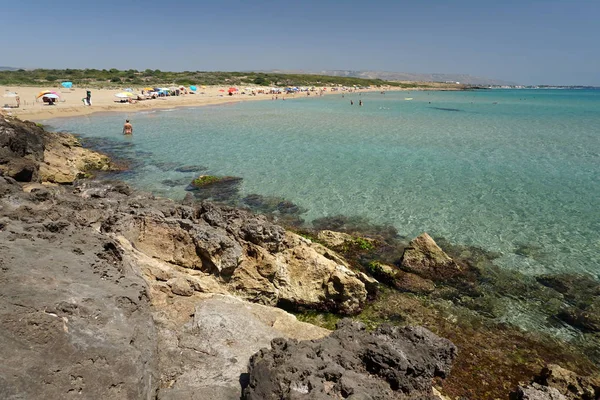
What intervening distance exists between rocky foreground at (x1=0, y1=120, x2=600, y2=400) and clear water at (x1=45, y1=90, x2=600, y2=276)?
23.2ft

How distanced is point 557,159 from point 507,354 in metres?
24.4

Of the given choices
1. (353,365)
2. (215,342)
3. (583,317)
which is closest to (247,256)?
(215,342)

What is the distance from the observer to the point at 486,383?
24.1 feet

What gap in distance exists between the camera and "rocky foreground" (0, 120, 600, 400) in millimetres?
3656

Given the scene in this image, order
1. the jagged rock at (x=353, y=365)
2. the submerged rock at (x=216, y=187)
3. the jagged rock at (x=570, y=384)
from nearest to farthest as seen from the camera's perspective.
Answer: the jagged rock at (x=353, y=365), the jagged rock at (x=570, y=384), the submerged rock at (x=216, y=187)

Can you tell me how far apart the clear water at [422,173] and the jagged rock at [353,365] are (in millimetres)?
8327

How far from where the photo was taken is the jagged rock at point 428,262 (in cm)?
1120

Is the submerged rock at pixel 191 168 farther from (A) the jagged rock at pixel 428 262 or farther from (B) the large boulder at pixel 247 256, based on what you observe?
(A) the jagged rock at pixel 428 262

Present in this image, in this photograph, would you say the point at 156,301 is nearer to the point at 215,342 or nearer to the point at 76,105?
the point at 215,342

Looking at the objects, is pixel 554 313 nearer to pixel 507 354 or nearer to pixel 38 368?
pixel 507 354

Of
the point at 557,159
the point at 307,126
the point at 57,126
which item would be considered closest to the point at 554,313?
the point at 557,159

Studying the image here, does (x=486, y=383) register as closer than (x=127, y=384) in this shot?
No

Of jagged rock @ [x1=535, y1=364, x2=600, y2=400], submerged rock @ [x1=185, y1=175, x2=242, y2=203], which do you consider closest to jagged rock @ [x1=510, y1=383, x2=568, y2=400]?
jagged rock @ [x1=535, y1=364, x2=600, y2=400]

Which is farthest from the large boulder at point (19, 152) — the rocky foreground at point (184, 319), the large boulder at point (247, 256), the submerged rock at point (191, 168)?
the submerged rock at point (191, 168)
